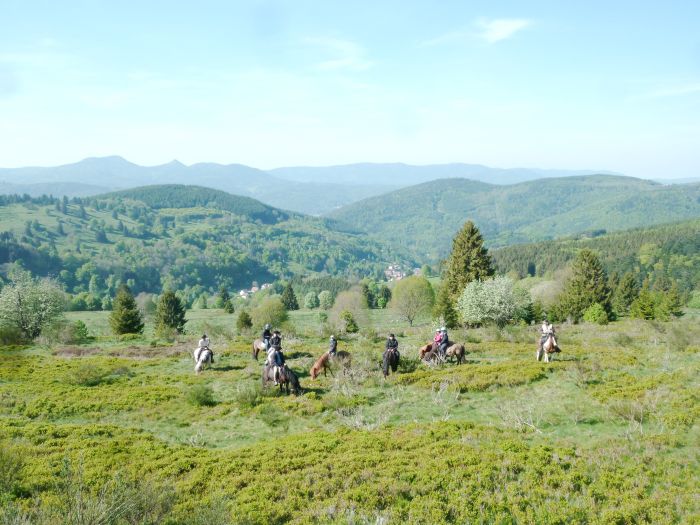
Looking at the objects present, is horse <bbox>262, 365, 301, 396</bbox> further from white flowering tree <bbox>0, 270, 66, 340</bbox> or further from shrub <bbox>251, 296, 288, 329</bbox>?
shrub <bbox>251, 296, 288, 329</bbox>

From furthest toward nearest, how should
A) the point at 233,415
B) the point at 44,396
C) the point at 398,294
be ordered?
1. the point at 398,294
2. the point at 44,396
3. the point at 233,415

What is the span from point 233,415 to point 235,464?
17.0ft

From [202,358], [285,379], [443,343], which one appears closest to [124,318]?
[202,358]

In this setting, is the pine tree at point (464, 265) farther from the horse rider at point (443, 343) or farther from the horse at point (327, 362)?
the horse at point (327, 362)

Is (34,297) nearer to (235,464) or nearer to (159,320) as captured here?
(159,320)

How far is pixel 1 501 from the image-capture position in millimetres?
10383

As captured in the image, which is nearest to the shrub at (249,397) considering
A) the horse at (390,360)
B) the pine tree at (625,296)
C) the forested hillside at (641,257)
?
the horse at (390,360)

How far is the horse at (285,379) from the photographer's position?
20.2 m

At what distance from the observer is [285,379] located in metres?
20.5

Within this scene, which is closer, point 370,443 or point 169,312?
point 370,443

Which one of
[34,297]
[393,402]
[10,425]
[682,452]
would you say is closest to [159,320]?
[34,297]

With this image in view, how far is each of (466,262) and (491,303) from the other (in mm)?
12622

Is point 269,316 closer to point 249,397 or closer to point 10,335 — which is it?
point 10,335

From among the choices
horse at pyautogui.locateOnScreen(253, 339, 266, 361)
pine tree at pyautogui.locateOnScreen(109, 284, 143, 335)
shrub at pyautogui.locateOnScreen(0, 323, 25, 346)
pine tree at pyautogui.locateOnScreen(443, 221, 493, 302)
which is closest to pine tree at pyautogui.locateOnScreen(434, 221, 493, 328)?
pine tree at pyautogui.locateOnScreen(443, 221, 493, 302)
